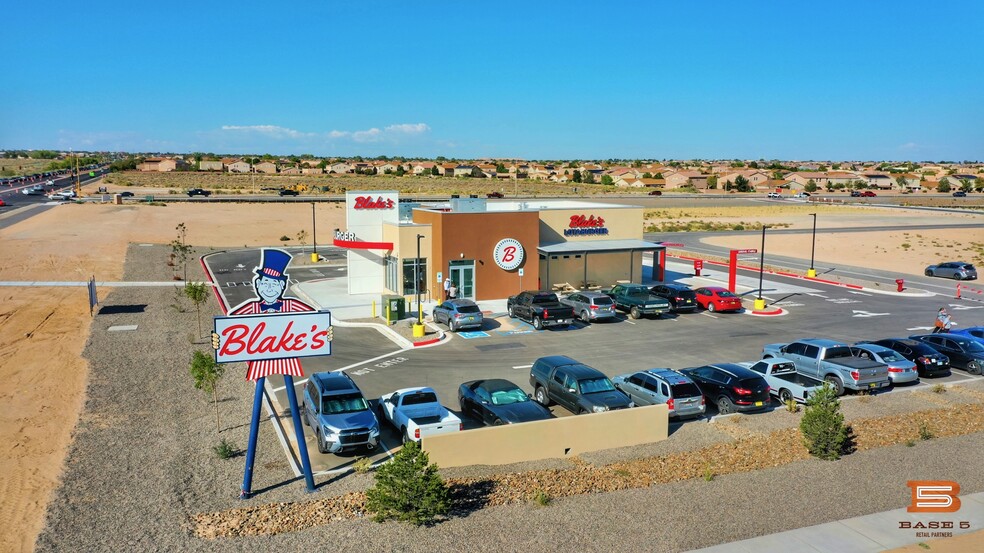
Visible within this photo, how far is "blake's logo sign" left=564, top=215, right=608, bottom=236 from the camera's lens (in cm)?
4312

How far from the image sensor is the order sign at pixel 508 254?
39.1 metres

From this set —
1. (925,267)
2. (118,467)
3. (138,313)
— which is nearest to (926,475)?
(118,467)

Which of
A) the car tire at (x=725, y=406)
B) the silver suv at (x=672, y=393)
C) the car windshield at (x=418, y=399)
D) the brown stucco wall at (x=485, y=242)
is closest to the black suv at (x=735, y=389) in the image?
the car tire at (x=725, y=406)

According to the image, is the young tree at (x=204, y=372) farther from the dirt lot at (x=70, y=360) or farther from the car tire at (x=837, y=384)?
the car tire at (x=837, y=384)

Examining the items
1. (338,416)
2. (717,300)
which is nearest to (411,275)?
(717,300)

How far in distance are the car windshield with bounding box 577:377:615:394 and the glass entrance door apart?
18796mm

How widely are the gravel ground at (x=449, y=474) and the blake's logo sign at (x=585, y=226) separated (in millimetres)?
23392

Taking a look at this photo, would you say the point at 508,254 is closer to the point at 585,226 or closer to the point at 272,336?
the point at 585,226

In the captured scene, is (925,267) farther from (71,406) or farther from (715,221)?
(71,406)

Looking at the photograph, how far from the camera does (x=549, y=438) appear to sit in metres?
16.8

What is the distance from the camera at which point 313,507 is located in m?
14.0

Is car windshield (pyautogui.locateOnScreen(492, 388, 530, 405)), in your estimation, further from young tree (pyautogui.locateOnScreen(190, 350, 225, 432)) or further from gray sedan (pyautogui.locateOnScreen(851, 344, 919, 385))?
gray sedan (pyautogui.locateOnScreen(851, 344, 919, 385))

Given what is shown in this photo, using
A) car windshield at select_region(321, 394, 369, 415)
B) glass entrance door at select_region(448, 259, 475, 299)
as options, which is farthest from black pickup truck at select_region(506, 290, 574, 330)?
car windshield at select_region(321, 394, 369, 415)

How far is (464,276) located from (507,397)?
19.5 metres
